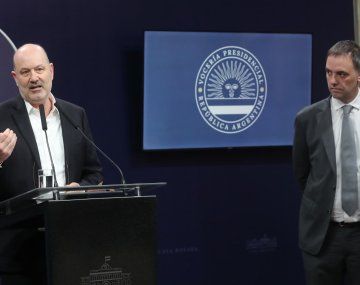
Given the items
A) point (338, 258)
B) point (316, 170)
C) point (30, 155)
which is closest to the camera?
point (30, 155)

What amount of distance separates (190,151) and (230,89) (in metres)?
0.52

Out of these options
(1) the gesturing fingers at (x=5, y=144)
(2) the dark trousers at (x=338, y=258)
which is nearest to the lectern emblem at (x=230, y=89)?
(2) the dark trousers at (x=338, y=258)

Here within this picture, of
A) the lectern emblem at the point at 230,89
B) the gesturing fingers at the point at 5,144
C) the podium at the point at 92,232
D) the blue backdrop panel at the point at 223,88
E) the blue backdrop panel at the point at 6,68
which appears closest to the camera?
the podium at the point at 92,232

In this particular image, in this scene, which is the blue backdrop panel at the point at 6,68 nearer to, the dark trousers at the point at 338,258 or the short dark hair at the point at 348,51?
the short dark hair at the point at 348,51

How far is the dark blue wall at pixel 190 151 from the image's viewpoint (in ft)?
16.0

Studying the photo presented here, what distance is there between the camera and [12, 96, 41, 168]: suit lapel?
11.0 ft

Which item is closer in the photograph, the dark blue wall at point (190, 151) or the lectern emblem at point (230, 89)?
the dark blue wall at point (190, 151)

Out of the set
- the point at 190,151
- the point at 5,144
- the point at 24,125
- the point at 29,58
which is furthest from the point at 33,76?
the point at 190,151

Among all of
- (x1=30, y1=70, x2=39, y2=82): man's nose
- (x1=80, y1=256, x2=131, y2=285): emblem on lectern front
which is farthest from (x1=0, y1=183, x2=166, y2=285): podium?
(x1=30, y1=70, x2=39, y2=82): man's nose

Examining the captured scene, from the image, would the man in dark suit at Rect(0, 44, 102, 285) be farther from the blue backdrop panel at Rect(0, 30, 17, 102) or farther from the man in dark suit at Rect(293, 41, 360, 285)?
the man in dark suit at Rect(293, 41, 360, 285)

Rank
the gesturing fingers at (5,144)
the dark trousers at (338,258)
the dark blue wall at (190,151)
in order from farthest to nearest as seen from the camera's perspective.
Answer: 1. the dark blue wall at (190,151)
2. the dark trousers at (338,258)
3. the gesturing fingers at (5,144)

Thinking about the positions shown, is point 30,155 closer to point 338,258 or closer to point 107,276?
point 107,276

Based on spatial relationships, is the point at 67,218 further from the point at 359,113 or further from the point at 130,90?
the point at 130,90

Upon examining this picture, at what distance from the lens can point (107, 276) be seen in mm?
2639
